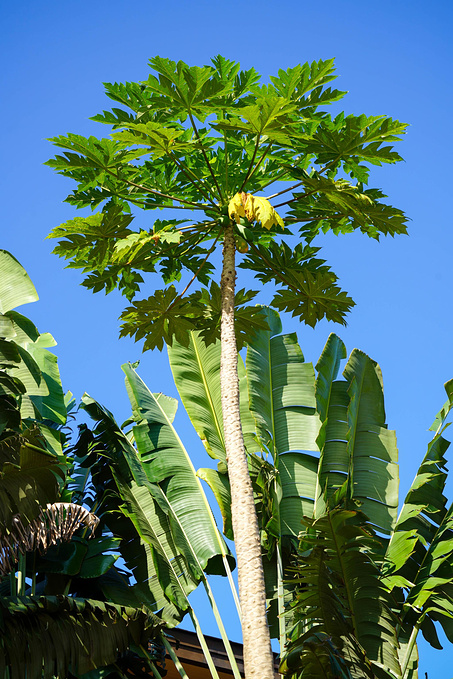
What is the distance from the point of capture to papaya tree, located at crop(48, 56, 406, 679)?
5770mm

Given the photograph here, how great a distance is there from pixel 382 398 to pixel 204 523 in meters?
2.92

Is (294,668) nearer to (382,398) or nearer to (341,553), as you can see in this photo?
(341,553)

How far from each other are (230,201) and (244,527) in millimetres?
3073

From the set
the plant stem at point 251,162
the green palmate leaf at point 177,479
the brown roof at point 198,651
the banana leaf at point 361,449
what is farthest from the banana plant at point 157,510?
the plant stem at point 251,162

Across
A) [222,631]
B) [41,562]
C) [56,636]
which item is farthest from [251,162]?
[222,631]

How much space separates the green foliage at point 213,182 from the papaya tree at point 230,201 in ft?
0.05

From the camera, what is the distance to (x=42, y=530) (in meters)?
6.04

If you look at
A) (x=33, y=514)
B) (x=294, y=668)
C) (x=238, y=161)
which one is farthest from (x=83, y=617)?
(x=238, y=161)

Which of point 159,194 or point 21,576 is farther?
point 21,576

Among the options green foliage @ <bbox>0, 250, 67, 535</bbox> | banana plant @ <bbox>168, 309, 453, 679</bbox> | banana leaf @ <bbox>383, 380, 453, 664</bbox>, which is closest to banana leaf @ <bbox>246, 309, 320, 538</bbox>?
banana plant @ <bbox>168, 309, 453, 679</bbox>

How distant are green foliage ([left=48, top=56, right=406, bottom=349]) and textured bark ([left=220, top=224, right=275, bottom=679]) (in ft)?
2.56

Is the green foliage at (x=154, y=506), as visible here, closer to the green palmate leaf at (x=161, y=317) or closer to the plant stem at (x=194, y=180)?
the green palmate leaf at (x=161, y=317)

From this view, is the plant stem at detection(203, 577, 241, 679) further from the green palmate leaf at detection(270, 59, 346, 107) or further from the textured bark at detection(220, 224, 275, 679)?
the green palmate leaf at detection(270, 59, 346, 107)

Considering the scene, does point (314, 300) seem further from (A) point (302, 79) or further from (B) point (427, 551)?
(B) point (427, 551)
